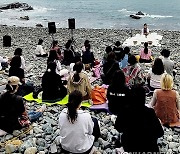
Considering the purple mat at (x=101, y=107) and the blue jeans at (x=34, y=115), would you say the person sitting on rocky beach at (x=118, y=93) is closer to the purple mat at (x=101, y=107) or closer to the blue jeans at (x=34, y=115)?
the purple mat at (x=101, y=107)

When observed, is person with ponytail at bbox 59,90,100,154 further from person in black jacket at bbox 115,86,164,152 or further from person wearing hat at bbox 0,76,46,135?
person wearing hat at bbox 0,76,46,135

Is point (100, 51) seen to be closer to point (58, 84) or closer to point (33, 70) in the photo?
point (33, 70)

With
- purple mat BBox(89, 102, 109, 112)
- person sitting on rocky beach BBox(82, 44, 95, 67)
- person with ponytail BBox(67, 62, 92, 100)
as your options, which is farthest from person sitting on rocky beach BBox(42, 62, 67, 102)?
person sitting on rocky beach BBox(82, 44, 95, 67)

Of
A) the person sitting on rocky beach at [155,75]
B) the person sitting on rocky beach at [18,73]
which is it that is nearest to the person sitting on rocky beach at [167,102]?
the person sitting on rocky beach at [155,75]

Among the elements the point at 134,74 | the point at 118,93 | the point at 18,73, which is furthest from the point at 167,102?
the point at 18,73

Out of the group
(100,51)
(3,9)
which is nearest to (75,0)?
(3,9)

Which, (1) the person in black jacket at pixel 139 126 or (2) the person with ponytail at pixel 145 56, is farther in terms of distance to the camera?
(2) the person with ponytail at pixel 145 56

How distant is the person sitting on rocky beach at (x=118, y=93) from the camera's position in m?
7.02

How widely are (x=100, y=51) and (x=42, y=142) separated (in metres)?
11.2

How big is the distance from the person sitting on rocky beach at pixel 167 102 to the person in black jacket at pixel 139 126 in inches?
50.8

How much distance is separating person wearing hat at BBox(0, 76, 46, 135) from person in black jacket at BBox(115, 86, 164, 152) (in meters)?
1.93

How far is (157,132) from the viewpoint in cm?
523

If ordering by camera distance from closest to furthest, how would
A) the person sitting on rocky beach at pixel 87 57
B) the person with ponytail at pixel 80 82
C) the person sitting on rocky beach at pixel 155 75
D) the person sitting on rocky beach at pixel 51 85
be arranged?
the person with ponytail at pixel 80 82, the person sitting on rocky beach at pixel 51 85, the person sitting on rocky beach at pixel 155 75, the person sitting on rocky beach at pixel 87 57

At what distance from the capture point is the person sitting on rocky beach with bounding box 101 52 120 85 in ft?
31.6
